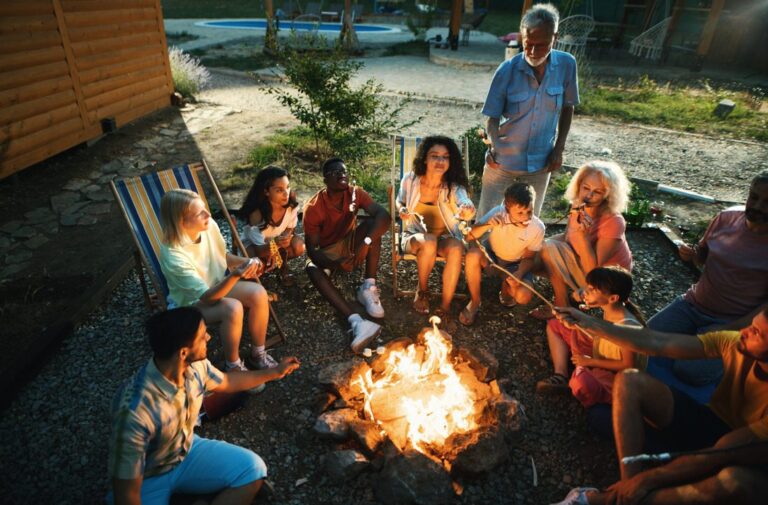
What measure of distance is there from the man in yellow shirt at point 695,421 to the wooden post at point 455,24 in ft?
50.0

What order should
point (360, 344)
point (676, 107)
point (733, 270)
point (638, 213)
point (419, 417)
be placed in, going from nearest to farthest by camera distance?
point (419, 417) < point (733, 270) < point (360, 344) < point (638, 213) < point (676, 107)

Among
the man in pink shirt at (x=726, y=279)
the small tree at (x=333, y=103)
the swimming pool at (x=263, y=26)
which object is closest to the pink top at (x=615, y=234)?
the man in pink shirt at (x=726, y=279)

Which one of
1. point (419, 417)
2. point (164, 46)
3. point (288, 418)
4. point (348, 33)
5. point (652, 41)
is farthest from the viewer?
point (348, 33)

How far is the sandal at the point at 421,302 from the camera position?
4132 mm

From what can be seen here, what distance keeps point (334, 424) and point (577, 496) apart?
1.49 metres

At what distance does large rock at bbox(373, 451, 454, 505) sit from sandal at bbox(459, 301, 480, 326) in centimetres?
157

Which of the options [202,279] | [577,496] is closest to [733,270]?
[577,496]

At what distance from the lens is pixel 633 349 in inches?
103

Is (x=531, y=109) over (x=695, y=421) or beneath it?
over

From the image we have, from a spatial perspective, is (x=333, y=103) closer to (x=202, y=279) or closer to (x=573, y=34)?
(x=202, y=279)

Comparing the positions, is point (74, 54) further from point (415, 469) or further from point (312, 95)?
point (415, 469)

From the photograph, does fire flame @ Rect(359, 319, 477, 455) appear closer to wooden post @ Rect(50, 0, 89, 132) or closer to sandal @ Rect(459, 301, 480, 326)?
sandal @ Rect(459, 301, 480, 326)

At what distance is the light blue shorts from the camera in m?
2.26

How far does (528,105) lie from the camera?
13.7 feet
